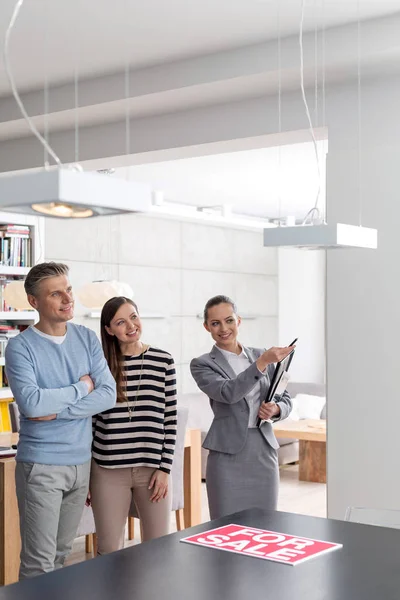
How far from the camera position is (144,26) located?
395 centimetres

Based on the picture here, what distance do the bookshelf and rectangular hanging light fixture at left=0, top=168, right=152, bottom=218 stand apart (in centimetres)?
500

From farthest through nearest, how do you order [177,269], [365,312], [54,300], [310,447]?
[177,269], [310,447], [365,312], [54,300]

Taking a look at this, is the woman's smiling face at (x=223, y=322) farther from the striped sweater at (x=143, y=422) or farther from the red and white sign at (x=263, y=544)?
the red and white sign at (x=263, y=544)

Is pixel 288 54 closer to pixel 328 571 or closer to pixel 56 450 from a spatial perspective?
pixel 56 450

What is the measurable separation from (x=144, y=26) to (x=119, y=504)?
222 cm

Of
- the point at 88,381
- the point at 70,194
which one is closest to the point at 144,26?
the point at 88,381

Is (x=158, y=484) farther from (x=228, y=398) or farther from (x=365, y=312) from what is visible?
(x=365, y=312)

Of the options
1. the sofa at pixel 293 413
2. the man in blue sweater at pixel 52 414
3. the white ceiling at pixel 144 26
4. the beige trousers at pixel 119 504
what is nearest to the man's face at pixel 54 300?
the man in blue sweater at pixel 52 414

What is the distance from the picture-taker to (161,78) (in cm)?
457

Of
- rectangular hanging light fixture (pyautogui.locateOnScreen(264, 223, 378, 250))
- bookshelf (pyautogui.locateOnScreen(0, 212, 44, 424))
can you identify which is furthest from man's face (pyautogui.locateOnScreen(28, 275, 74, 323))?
bookshelf (pyautogui.locateOnScreen(0, 212, 44, 424))

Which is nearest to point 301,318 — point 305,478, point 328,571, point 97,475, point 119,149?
point 305,478

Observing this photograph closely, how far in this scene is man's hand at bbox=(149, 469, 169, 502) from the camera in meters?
3.35

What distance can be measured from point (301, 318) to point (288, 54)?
7272mm

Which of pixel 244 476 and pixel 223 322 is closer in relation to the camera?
pixel 244 476
